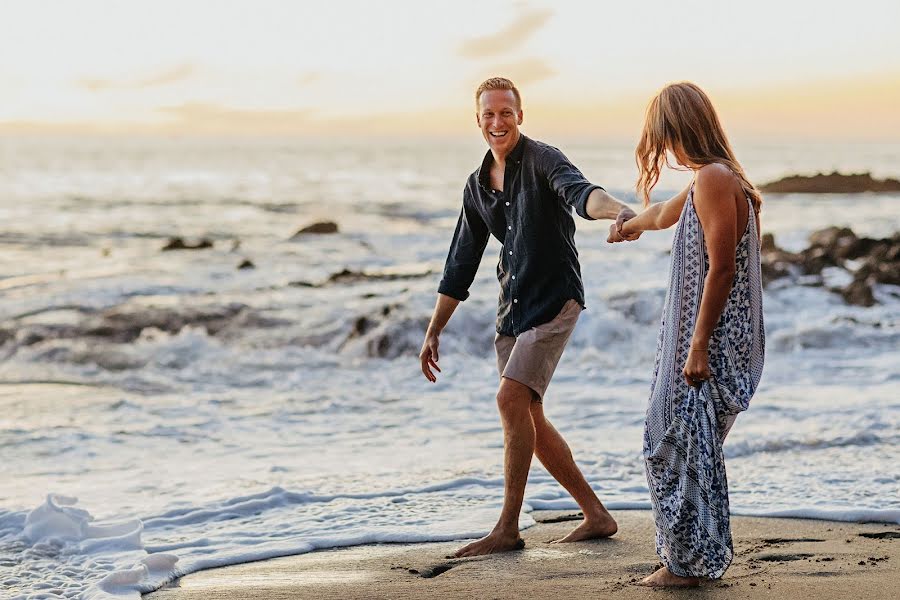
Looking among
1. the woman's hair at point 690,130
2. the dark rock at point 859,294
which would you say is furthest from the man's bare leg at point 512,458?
the dark rock at point 859,294

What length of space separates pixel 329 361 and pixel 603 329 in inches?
129

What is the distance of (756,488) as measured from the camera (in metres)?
5.82

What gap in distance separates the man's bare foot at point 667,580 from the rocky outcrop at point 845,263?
11282 mm

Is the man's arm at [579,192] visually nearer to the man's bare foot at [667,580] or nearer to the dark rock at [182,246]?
the man's bare foot at [667,580]

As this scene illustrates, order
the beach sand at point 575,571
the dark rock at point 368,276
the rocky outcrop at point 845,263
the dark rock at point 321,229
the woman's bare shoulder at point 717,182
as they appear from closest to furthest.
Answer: the woman's bare shoulder at point 717,182 < the beach sand at point 575,571 < the rocky outcrop at point 845,263 < the dark rock at point 368,276 < the dark rock at point 321,229

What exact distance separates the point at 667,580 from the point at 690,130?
1565 mm

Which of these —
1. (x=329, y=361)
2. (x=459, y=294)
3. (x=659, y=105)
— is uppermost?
(x=659, y=105)

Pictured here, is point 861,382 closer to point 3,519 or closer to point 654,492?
point 654,492

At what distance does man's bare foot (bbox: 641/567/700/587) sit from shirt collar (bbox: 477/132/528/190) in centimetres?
172

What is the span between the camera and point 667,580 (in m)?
3.68

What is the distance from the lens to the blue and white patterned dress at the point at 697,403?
353 cm

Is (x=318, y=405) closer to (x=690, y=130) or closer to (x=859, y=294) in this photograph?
(x=690, y=130)

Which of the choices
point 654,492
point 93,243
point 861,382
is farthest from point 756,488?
point 93,243

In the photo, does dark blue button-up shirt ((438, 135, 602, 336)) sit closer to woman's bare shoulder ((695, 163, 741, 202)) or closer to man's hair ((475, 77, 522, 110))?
man's hair ((475, 77, 522, 110))
